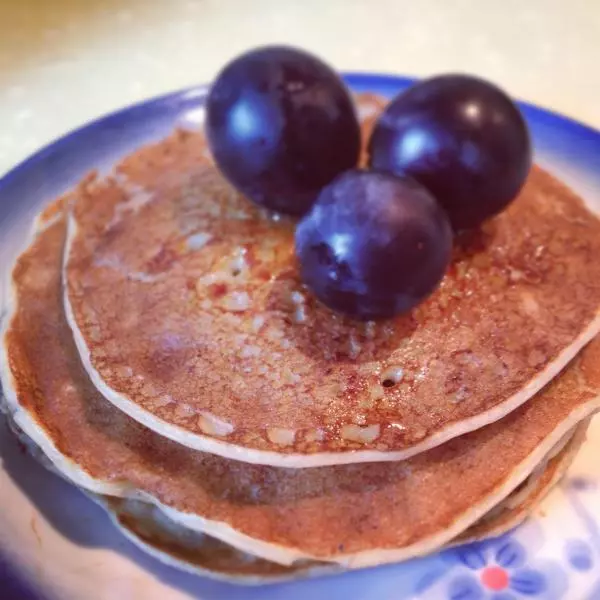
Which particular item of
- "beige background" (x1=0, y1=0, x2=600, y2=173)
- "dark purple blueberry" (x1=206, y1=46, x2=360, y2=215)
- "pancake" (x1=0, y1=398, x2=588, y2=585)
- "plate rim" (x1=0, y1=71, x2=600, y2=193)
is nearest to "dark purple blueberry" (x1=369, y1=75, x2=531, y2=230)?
"dark purple blueberry" (x1=206, y1=46, x2=360, y2=215)

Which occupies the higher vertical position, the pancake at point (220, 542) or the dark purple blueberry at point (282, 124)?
the dark purple blueberry at point (282, 124)

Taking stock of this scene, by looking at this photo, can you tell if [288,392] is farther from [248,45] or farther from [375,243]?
[248,45]

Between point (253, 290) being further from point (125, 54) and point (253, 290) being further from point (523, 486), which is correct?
point (125, 54)

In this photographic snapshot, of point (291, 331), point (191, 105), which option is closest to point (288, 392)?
point (291, 331)

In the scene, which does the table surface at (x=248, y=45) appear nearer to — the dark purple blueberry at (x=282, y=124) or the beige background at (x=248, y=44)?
the beige background at (x=248, y=44)

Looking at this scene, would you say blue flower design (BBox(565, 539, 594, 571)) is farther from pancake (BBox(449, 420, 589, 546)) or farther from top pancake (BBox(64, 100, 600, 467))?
top pancake (BBox(64, 100, 600, 467))

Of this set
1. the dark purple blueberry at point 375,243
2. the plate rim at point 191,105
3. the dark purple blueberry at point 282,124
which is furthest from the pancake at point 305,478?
the plate rim at point 191,105

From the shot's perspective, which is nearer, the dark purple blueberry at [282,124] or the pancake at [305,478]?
the pancake at [305,478]
